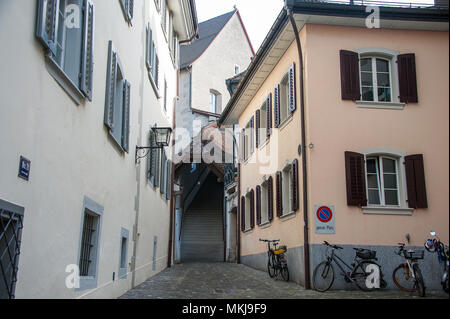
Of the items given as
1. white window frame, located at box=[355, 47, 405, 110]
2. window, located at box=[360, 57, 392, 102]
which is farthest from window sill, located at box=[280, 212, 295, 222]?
window, located at box=[360, 57, 392, 102]

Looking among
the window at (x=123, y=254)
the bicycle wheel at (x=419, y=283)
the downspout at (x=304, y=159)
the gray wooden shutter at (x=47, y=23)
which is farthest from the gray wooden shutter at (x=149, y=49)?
the bicycle wheel at (x=419, y=283)

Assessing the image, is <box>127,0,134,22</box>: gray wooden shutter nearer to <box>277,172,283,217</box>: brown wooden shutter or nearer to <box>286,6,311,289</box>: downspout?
<box>286,6,311,289</box>: downspout

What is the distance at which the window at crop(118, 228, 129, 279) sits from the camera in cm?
1038

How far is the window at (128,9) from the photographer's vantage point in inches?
391

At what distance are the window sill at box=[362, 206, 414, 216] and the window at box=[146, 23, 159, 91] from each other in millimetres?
6452

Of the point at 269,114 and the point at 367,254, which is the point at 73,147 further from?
the point at 269,114

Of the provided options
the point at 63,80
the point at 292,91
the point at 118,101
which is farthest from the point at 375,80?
the point at 63,80

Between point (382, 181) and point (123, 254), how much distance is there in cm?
602

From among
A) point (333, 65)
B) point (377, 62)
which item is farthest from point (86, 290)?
point (377, 62)

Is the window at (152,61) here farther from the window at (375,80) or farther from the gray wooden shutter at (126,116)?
the window at (375,80)

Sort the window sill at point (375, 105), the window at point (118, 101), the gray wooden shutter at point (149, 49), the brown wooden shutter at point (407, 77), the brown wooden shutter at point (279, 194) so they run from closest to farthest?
the window at point (118, 101), the brown wooden shutter at point (407, 77), the window sill at point (375, 105), the gray wooden shutter at point (149, 49), the brown wooden shutter at point (279, 194)

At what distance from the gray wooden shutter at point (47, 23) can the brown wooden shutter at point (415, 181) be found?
835cm

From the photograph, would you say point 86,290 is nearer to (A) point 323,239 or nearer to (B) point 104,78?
(B) point 104,78
